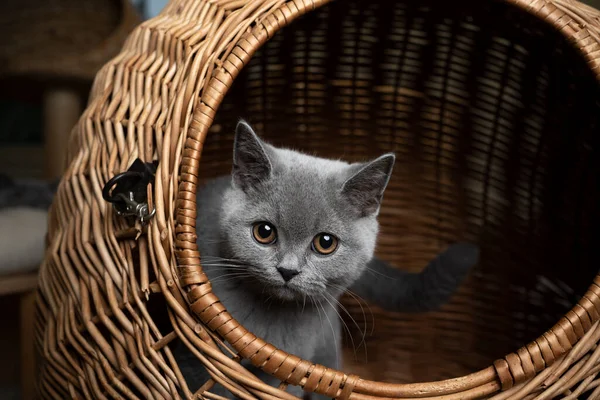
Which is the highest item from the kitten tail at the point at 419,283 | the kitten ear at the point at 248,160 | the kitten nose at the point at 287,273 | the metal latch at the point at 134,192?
the kitten ear at the point at 248,160

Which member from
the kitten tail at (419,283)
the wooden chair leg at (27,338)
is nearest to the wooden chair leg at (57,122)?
the wooden chair leg at (27,338)

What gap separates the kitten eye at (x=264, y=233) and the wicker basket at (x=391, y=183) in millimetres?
175

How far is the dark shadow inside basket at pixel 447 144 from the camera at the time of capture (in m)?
1.29

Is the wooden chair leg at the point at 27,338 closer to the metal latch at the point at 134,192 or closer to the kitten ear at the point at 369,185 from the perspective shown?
the metal latch at the point at 134,192

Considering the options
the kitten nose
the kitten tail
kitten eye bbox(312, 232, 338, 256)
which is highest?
kitten eye bbox(312, 232, 338, 256)

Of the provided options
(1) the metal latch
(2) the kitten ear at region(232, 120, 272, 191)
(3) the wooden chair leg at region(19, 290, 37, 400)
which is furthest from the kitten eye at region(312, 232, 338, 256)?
(3) the wooden chair leg at region(19, 290, 37, 400)

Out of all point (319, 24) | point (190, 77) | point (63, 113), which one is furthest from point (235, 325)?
point (63, 113)

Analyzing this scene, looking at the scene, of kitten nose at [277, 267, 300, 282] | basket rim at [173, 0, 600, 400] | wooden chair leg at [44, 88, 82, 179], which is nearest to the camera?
basket rim at [173, 0, 600, 400]

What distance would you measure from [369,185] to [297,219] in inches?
6.1

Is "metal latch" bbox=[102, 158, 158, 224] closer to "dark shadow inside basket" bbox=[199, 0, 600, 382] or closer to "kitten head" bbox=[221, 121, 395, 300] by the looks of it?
"kitten head" bbox=[221, 121, 395, 300]

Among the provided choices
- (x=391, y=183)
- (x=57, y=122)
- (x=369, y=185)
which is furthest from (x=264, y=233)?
(x=57, y=122)

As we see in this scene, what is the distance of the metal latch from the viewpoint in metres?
0.83

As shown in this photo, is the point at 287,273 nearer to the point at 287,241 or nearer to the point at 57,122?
the point at 287,241

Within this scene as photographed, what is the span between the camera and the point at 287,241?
93 centimetres
